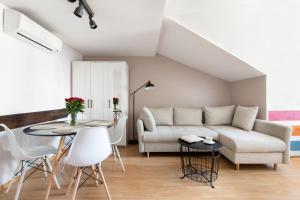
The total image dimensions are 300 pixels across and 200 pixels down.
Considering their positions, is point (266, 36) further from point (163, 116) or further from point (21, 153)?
point (21, 153)

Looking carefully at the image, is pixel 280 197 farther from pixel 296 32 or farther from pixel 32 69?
pixel 32 69

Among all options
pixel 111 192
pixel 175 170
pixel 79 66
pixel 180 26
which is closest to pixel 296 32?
pixel 180 26

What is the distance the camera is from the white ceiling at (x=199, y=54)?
125 inches

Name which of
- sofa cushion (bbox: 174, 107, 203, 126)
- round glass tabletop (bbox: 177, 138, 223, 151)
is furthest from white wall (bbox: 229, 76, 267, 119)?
round glass tabletop (bbox: 177, 138, 223, 151)

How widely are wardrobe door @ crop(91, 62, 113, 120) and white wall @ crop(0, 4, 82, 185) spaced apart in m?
0.62

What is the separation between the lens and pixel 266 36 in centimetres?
318

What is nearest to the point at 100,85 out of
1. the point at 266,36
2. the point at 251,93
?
the point at 251,93

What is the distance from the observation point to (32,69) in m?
2.67

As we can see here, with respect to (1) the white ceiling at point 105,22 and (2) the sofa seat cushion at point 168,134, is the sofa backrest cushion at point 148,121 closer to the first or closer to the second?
(2) the sofa seat cushion at point 168,134

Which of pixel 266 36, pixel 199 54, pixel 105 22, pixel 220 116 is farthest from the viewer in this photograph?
pixel 220 116

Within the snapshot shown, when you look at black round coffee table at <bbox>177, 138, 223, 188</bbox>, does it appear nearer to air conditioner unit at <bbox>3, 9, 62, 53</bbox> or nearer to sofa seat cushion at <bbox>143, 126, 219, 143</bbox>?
sofa seat cushion at <bbox>143, 126, 219, 143</bbox>

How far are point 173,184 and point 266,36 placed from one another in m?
2.96

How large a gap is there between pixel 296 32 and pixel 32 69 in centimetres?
440

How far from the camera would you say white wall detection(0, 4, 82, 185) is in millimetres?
2156
